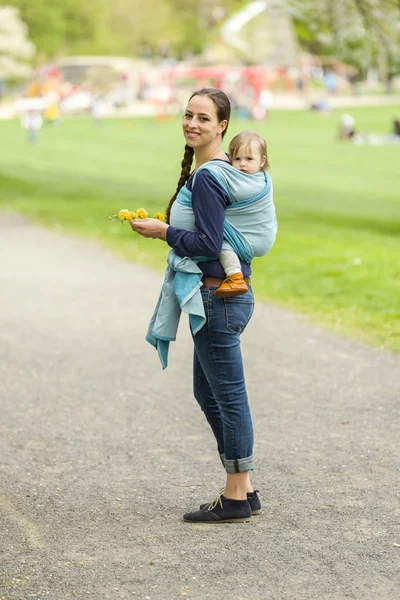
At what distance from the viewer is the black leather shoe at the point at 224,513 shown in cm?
471

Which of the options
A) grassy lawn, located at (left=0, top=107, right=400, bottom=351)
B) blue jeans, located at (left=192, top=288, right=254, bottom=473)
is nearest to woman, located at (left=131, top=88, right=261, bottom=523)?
blue jeans, located at (left=192, top=288, right=254, bottom=473)

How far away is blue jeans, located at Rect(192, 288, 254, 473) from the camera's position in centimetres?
453

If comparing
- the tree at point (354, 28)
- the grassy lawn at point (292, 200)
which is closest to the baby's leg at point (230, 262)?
the grassy lawn at point (292, 200)

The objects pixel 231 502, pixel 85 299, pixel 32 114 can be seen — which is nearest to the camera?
pixel 231 502

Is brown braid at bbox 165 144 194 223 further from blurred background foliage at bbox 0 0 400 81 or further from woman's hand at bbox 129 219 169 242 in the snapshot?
blurred background foliage at bbox 0 0 400 81

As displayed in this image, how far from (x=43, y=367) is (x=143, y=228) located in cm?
370

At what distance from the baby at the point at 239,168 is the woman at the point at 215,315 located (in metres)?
0.05

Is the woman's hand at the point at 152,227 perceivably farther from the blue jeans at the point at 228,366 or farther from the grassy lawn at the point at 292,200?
the grassy lawn at the point at 292,200

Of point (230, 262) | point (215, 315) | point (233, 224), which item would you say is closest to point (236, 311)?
point (215, 315)

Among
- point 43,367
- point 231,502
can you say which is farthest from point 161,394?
point 231,502

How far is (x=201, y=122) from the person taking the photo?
175 inches

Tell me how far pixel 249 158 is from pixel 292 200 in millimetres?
17291

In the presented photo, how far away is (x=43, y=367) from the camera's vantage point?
790cm

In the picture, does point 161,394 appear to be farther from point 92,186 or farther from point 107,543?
point 92,186
